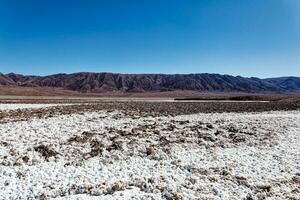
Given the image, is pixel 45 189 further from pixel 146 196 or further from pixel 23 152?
pixel 23 152

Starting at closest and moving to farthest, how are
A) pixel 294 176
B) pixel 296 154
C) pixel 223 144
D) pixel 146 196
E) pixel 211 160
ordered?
pixel 146 196, pixel 294 176, pixel 211 160, pixel 296 154, pixel 223 144

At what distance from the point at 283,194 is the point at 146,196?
406 cm

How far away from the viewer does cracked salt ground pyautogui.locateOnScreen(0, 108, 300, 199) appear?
10.4 metres

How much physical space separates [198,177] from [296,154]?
626cm

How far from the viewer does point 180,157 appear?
48.0ft

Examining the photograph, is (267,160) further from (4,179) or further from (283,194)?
(4,179)

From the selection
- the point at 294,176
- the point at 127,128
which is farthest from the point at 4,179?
the point at 127,128

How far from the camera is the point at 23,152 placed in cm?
1441

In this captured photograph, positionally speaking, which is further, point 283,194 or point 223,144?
point 223,144

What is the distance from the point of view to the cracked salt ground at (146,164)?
10.4 meters

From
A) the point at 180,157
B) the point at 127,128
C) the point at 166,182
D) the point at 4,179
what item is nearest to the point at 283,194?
the point at 166,182

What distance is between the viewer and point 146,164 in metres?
13.4

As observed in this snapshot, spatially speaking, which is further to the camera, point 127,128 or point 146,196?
point 127,128

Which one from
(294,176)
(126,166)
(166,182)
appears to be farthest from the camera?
(126,166)
